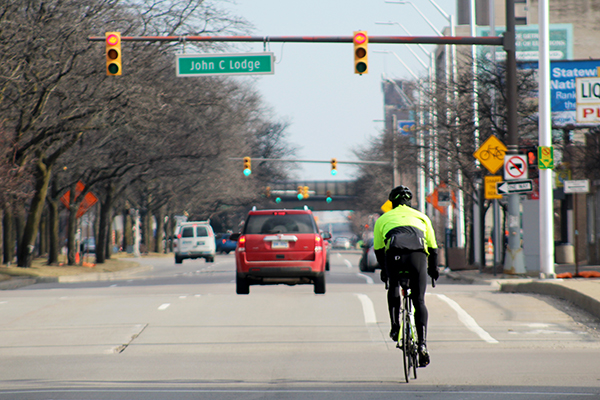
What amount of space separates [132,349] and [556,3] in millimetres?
77873

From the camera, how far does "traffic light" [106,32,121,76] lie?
2096 cm

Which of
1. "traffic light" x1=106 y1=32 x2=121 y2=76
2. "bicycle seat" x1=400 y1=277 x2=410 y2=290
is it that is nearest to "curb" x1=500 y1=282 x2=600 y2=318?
"bicycle seat" x1=400 y1=277 x2=410 y2=290

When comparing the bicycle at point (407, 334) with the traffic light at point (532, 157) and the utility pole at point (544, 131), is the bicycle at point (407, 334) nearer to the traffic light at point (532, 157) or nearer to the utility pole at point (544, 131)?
the utility pole at point (544, 131)

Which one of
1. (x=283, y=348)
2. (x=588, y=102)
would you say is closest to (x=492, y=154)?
(x=588, y=102)

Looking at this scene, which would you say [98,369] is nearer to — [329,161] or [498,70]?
[498,70]

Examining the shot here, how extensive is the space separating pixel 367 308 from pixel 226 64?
28.3 feet

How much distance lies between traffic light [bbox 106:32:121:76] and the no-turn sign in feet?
32.8

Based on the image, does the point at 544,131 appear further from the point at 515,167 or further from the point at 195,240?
the point at 195,240

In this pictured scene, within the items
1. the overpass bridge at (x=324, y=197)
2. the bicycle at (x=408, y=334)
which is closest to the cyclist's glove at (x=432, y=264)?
the bicycle at (x=408, y=334)

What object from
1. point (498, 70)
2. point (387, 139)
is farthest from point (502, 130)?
point (387, 139)

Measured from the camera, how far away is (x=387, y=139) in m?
57.5

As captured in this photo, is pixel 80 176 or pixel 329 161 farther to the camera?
pixel 329 161

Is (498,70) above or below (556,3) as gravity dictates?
below

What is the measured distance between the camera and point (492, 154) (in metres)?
24.5
